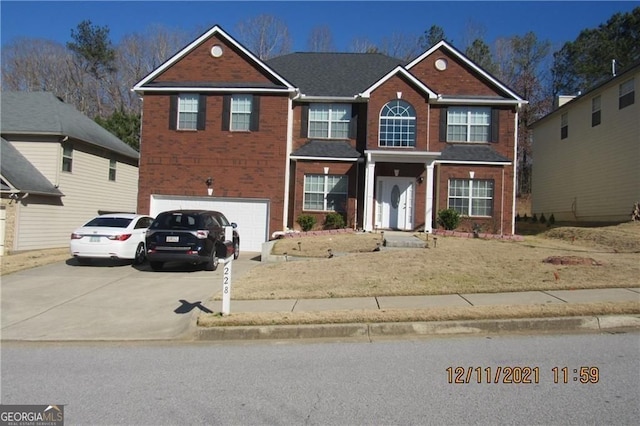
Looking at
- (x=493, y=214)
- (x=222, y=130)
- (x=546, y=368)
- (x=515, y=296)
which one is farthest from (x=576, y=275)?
(x=222, y=130)

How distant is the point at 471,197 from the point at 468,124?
3213 millimetres

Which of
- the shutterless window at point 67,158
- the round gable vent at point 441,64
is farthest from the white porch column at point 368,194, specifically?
the shutterless window at point 67,158

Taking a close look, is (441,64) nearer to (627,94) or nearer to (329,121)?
(329,121)

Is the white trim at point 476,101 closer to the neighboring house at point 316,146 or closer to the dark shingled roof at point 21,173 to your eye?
the neighboring house at point 316,146

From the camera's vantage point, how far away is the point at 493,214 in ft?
65.1

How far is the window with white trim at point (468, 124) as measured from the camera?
20.7m

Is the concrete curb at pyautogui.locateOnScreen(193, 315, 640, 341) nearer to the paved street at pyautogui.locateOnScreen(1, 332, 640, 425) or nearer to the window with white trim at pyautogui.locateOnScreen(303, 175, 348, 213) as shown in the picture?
the paved street at pyautogui.locateOnScreen(1, 332, 640, 425)

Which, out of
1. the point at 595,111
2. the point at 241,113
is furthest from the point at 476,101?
the point at 241,113

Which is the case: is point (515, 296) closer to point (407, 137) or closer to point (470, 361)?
point (470, 361)

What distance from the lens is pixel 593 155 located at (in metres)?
22.8

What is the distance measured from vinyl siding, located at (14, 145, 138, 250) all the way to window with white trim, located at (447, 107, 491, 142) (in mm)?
16744

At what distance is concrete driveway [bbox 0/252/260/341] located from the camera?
777 cm

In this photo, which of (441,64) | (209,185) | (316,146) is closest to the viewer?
(209,185)

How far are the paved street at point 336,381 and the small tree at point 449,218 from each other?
12.0 m
